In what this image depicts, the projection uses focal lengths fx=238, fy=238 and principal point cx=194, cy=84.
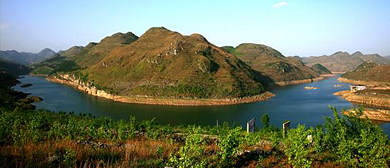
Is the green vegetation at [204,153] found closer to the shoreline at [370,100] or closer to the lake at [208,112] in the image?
the lake at [208,112]

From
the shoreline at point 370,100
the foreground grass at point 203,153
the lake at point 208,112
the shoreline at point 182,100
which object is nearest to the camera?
the foreground grass at point 203,153

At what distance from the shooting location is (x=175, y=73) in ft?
312

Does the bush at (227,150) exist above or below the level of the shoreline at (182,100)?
above

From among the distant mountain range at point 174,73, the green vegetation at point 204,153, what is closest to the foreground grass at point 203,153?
the green vegetation at point 204,153

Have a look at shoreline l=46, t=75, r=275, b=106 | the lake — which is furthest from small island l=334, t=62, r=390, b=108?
shoreline l=46, t=75, r=275, b=106

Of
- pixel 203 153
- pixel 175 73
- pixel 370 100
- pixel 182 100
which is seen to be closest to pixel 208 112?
pixel 182 100

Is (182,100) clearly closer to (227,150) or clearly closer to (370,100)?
(370,100)

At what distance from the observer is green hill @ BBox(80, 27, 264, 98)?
279ft

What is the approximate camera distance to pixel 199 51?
10906 cm

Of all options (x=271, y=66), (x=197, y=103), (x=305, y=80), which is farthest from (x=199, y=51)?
(x=305, y=80)

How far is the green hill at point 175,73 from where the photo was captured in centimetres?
8500

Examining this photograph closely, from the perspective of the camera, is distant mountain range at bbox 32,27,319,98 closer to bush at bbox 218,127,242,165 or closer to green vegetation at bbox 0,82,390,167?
green vegetation at bbox 0,82,390,167

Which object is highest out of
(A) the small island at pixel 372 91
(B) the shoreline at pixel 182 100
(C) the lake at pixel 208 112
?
(A) the small island at pixel 372 91

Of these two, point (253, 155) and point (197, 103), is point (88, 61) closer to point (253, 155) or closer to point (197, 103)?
point (197, 103)
